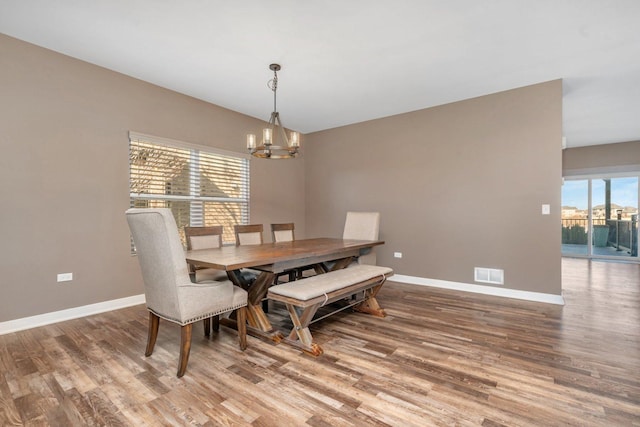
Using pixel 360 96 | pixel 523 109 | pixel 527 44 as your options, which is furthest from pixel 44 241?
pixel 523 109

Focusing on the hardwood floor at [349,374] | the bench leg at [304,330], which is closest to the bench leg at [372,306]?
the hardwood floor at [349,374]

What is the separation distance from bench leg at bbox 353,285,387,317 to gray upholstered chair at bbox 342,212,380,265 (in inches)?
25.4

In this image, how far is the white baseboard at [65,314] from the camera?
2.73 meters

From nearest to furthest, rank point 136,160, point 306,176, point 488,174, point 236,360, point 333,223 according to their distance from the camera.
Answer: point 236,360 → point 136,160 → point 488,174 → point 333,223 → point 306,176

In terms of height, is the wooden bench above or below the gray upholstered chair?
below

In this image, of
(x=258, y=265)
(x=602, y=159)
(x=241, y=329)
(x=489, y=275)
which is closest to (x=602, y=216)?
(x=602, y=159)

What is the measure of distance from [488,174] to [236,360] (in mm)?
3781

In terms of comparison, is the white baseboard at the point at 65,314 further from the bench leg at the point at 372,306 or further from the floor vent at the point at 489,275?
the floor vent at the point at 489,275

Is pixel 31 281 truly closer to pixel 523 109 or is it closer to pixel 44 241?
pixel 44 241

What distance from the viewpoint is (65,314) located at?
9.95ft

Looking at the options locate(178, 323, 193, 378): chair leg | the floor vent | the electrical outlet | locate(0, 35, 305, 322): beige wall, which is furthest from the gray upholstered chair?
the electrical outlet

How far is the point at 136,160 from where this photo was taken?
3.60 meters

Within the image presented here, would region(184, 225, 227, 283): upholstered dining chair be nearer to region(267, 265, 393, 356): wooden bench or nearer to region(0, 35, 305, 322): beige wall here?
region(267, 265, 393, 356): wooden bench

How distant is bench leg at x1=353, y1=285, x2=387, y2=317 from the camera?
10.3 ft
